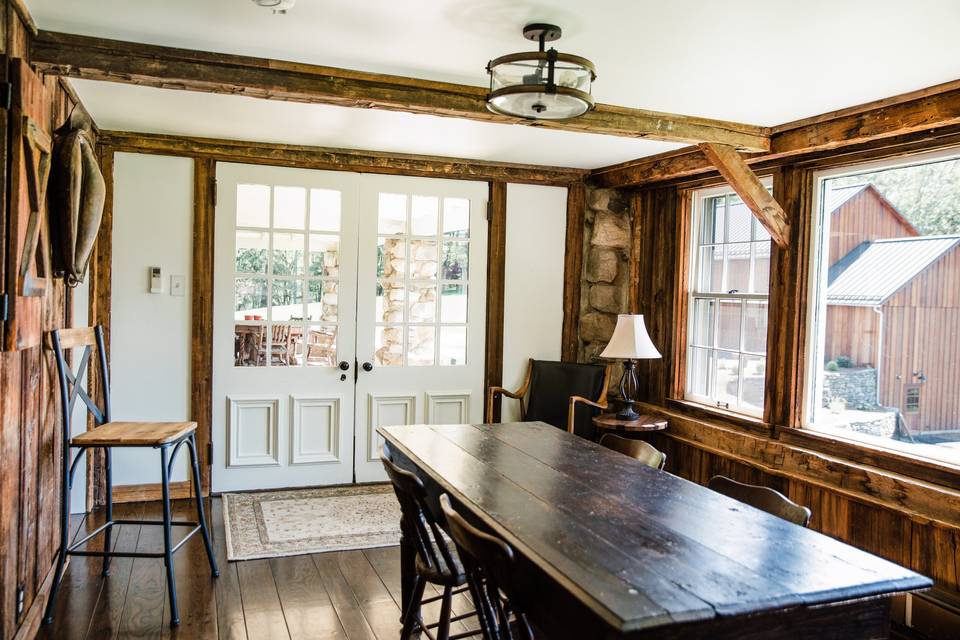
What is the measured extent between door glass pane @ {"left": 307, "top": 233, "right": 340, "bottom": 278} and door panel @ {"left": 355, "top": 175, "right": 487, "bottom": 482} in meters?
0.16

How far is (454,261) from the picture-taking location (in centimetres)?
524

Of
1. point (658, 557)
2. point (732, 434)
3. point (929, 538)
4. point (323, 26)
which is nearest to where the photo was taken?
point (658, 557)

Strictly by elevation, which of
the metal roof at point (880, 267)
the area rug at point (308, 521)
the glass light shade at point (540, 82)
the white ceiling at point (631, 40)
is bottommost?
the area rug at point (308, 521)

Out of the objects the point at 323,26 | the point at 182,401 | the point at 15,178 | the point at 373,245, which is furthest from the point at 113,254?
the point at 323,26

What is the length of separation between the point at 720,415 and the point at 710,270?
968 mm

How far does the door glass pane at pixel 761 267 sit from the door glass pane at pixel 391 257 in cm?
229

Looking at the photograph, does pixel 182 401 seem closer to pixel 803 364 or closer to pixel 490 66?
pixel 490 66

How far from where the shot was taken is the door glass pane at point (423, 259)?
5.13 meters

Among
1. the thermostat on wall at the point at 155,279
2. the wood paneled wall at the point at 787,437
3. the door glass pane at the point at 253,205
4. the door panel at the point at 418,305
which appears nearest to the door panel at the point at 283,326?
the door glass pane at the point at 253,205

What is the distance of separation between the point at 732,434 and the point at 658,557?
8.75ft

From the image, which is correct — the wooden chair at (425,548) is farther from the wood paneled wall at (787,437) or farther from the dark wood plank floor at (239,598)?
the wood paneled wall at (787,437)

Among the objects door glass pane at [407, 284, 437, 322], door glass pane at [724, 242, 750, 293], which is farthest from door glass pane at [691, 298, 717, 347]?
door glass pane at [407, 284, 437, 322]

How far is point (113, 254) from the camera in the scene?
4480mm

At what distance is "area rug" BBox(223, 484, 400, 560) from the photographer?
3.85 meters
